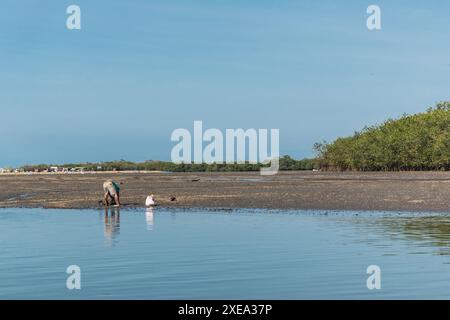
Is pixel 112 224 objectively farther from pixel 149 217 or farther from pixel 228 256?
pixel 228 256

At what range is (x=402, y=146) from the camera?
92.7 meters

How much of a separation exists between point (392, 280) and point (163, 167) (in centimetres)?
12934

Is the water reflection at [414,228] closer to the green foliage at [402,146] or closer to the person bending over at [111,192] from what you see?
the person bending over at [111,192]

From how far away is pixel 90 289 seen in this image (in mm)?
13328

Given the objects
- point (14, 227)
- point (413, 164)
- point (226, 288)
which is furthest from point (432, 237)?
point (413, 164)

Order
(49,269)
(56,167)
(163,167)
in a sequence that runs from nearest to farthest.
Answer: (49,269) → (163,167) → (56,167)

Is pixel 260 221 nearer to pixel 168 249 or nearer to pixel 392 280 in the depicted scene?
pixel 168 249

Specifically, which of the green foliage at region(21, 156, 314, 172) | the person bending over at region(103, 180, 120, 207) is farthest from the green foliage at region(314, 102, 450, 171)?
the person bending over at region(103, 180, 120, 207)

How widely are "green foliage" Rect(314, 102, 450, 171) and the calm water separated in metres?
63.7

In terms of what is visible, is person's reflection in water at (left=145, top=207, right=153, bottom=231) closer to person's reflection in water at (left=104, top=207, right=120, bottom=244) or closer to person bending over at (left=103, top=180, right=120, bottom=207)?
person's reflection in water at (left=104, top=207, right=120, bottom=244)

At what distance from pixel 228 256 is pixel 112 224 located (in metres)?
9.20

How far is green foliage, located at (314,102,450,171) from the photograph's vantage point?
8919 cm

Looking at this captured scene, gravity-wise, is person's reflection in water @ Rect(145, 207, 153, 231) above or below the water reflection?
below

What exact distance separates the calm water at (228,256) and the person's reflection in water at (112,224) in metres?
0.03
